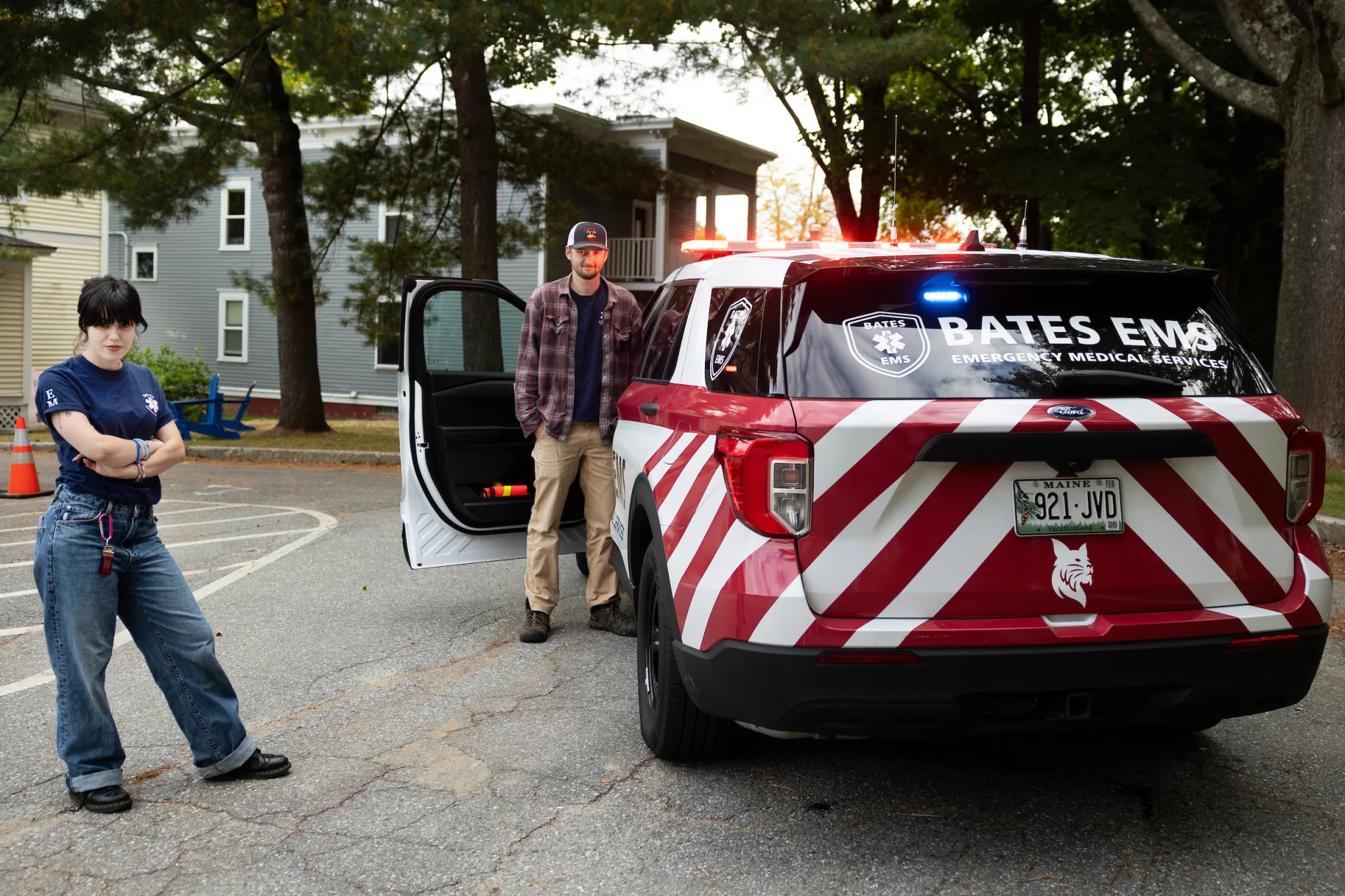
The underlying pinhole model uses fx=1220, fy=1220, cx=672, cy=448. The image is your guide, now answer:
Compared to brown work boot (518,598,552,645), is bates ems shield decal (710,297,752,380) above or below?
above

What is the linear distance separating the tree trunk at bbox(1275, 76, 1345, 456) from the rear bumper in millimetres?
10131

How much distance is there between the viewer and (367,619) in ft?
22.1

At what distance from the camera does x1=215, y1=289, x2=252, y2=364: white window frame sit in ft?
104

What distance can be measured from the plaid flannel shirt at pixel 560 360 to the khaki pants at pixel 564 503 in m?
A: 0.09

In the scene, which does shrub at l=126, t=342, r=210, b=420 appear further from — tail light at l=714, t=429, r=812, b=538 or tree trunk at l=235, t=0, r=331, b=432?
tail light at l=714, t=429, r=812, b=538

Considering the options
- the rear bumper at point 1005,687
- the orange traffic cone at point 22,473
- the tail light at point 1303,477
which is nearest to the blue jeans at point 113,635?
the rear bumper at point 1005,687

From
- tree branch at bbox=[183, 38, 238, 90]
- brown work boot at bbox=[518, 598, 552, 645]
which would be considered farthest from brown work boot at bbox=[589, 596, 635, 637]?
tree branch at bbox=[183, 38, 238, 90]

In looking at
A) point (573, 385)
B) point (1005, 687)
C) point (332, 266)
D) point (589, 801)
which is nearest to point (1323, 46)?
point (573, 385)

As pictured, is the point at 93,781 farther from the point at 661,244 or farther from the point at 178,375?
the point at 661,244

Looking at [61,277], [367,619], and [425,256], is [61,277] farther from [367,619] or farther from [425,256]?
Result: [367,619]

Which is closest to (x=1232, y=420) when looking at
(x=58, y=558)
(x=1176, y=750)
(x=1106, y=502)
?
(x=1106, y=502)

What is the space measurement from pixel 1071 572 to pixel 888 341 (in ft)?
2.70

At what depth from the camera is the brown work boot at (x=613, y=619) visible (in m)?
6.36

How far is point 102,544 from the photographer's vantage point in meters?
3.84
